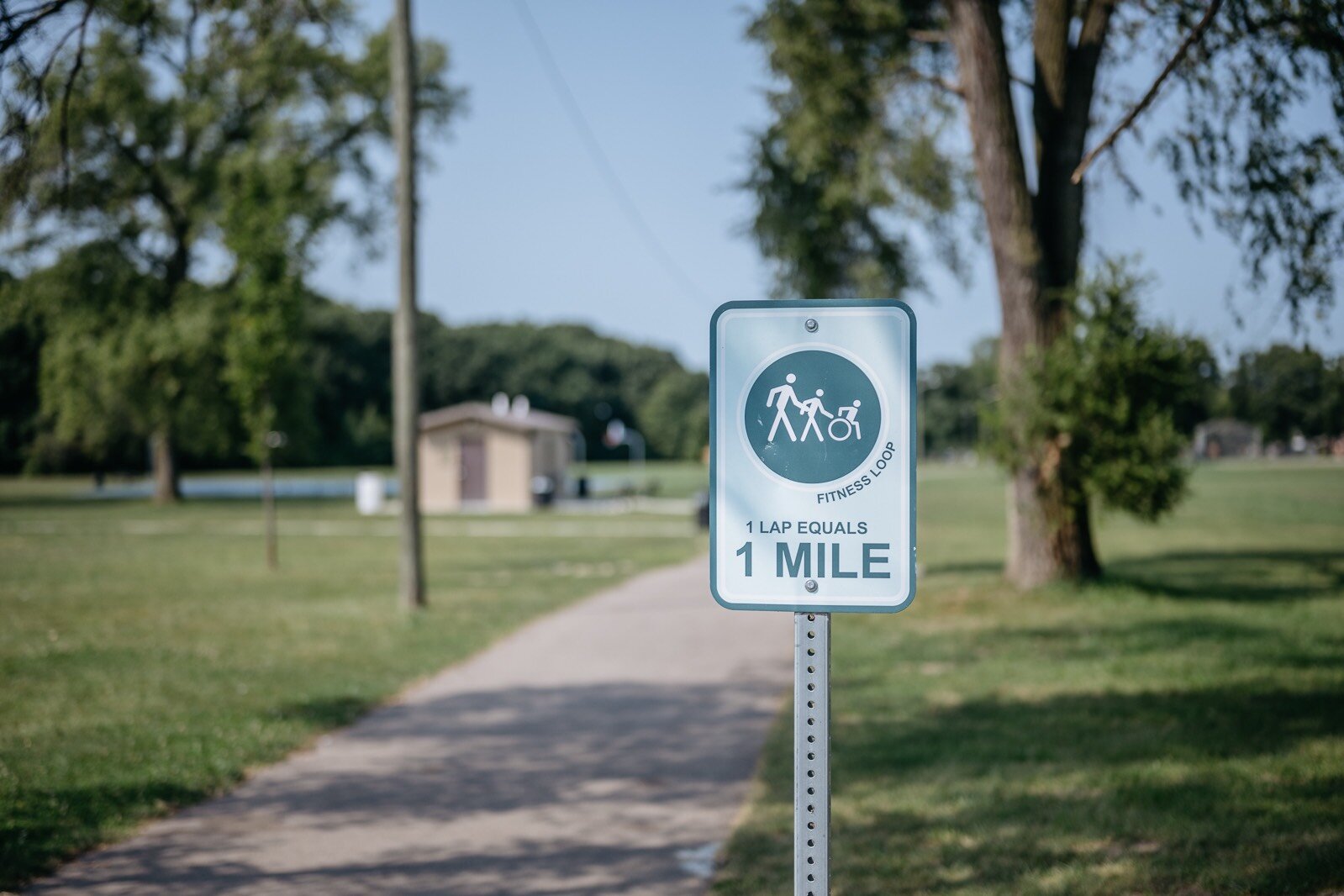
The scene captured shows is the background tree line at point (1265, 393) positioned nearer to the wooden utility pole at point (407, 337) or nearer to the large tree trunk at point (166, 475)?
the wooden utility pole at point (407, 337)

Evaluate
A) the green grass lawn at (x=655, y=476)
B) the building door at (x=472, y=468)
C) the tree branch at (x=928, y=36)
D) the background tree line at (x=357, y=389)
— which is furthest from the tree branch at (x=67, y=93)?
the building door at (x=472, y=468)

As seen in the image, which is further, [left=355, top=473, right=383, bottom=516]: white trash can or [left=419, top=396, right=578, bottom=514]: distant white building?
[left=419, top=396, right=578, bottom=514]: distant white building

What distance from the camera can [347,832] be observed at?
5.35 metres

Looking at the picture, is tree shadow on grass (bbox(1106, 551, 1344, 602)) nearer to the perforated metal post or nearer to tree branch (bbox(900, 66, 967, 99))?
tree branch (bbox(900, 66, 967, 99))

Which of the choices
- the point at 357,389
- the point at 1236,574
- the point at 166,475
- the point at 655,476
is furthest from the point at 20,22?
the point at 357,389

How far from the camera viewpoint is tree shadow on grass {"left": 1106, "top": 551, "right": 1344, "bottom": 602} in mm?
13844

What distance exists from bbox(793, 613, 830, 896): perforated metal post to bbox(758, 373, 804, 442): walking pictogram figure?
1.36 ft

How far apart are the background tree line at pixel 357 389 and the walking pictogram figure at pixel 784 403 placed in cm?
1763

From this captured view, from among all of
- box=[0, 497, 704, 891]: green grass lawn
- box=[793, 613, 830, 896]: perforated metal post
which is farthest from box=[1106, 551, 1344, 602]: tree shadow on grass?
box=[793, 613, 830, 896]: perforated metal post

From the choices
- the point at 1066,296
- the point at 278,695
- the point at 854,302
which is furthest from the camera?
the point at 1066,296

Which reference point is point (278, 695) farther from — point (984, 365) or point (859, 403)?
point (984, 365)

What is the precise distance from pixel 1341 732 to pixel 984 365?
306 inches

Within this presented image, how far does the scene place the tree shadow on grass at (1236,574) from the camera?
13.8 meters

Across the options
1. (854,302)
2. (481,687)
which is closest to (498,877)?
(854,302)
